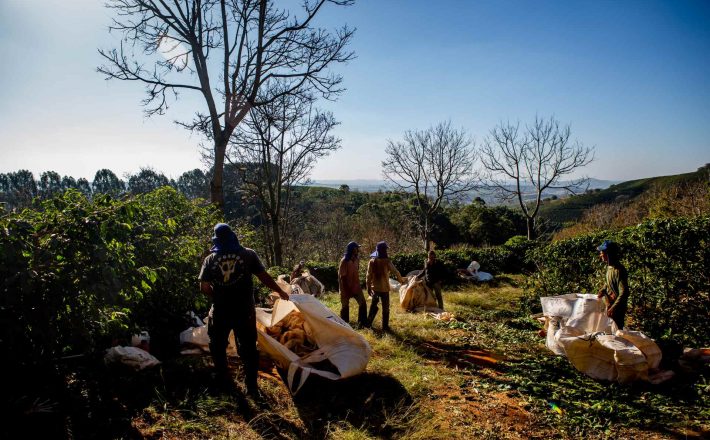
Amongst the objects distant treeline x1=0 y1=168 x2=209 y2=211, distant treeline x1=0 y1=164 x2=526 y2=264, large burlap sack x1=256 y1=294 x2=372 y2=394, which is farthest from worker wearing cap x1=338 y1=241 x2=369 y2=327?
distant treeline x1=0 y1=168 x2=209 y2=211

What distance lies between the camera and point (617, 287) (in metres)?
4.95

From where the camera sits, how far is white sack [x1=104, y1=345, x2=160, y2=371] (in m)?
4.09

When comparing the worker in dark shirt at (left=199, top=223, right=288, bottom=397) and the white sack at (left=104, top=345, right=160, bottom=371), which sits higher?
the worker in dark shirt at (left=199, top=223, right=288, bottom=397)

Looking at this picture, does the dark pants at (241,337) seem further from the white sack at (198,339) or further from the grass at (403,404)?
the white sack at (198,339)

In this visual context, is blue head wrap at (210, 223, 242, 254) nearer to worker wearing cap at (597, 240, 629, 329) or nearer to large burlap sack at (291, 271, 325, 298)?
worker wearing cap at (597, 240, 629, 329)

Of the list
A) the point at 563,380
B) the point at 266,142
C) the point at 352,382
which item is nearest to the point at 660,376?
the point at 563,380

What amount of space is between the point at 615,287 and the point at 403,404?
344cm

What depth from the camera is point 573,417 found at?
11.3ft

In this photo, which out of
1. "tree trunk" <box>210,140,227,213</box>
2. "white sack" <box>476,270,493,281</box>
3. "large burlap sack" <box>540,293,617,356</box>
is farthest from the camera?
"white sack" <box>476,270,493,281</box>

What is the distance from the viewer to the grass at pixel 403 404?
124 inches

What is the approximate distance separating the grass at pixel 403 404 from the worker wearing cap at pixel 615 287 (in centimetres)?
89

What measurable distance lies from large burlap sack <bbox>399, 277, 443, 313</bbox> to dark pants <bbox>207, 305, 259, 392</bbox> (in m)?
5.75

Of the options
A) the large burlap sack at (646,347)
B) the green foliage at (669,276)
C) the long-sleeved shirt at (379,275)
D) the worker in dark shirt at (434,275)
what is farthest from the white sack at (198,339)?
the green foliage at (669,276)

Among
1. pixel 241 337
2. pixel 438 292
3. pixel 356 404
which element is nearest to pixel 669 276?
pixel 438 292
